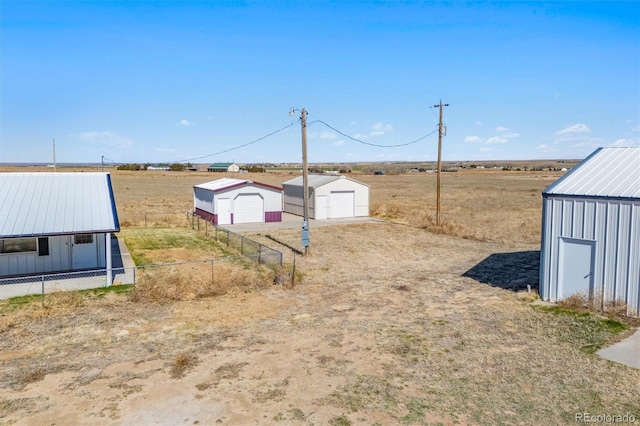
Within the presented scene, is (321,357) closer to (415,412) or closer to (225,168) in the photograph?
(415,412)

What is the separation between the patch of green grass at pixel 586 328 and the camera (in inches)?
473

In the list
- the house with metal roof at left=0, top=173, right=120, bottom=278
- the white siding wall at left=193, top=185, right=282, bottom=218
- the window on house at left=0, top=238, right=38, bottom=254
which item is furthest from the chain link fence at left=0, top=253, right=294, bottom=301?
the white siding wall at left=193, top=185, right=282, bottom=218

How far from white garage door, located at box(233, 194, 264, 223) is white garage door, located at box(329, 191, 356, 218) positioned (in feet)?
19.6

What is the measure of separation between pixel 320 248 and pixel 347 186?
14.4 metres

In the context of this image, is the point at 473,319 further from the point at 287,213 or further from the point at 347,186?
the point at 287,213

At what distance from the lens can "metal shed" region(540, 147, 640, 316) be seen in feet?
45.7

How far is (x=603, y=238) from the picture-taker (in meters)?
14.5

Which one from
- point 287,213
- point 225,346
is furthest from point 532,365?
point 287,213

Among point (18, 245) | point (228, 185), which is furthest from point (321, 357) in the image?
point (228, 185)

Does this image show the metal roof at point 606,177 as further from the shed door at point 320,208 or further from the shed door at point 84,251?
the shed door at point 320,208

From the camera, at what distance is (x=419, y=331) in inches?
515

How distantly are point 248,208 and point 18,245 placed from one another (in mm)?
18280

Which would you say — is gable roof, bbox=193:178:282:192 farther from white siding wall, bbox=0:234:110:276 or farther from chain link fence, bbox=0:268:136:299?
chain link fence, bbox=0:268:136:299

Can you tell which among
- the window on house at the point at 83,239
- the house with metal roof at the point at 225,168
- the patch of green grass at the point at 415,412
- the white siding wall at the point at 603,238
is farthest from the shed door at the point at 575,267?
the house with metal roof at the point at 225,168
